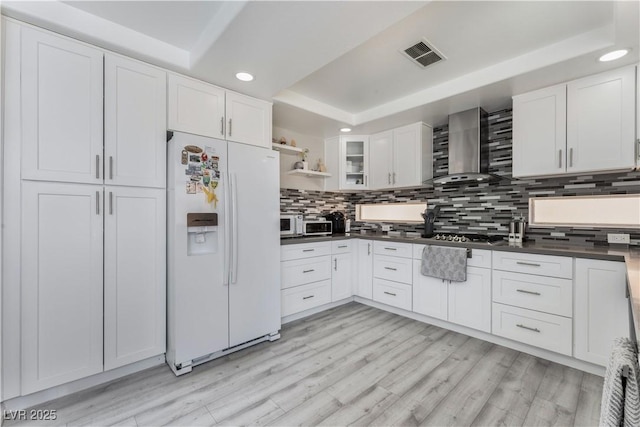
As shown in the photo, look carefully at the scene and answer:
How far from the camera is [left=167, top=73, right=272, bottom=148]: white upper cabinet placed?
2305 millimetres

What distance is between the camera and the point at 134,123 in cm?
211

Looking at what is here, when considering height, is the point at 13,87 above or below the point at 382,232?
above

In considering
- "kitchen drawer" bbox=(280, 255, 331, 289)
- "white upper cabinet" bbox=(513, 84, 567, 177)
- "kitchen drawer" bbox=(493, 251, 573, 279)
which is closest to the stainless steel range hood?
"white upper cabinet" bbox=(513, 84, 567, 177)

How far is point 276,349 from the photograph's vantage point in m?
2.54

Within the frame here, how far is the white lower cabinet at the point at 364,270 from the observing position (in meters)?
3.60

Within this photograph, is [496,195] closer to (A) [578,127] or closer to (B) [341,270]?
(A) [578,127]

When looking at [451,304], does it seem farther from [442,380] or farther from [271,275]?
[271,275]

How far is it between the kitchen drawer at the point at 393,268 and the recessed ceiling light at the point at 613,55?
2.28m

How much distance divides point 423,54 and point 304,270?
238cm

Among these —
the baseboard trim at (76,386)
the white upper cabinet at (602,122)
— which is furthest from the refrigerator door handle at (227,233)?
the white upper cabinet at (602,122)

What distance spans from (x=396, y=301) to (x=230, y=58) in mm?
2960

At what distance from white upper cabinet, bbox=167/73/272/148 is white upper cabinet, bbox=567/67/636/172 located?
8.88 feet

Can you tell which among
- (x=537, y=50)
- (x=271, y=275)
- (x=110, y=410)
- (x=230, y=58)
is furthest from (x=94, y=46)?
(x=537, y=50)

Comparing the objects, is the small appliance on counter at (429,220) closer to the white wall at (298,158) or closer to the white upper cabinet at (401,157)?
the white upper cabinet at (401,157)
